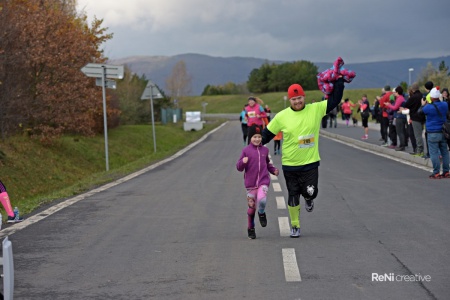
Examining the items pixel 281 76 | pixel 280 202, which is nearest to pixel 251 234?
pixel 280 202

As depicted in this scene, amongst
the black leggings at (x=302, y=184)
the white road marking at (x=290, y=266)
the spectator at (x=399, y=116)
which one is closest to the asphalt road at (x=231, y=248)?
the white road marking at (x=290, y=266)

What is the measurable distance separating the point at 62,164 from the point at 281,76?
13097 cm

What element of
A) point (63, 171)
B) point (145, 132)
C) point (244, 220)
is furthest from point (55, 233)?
point (145, 132)

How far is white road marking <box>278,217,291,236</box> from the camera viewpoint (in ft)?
29.4

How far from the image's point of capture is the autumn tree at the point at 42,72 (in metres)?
24.6

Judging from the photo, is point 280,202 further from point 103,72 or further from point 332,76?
point 103,72

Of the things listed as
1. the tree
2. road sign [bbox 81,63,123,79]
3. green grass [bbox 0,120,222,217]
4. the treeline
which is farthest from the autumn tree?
the treeline

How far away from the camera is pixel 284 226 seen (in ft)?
31.1

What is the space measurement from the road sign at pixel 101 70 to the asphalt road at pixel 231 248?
8.92 metres

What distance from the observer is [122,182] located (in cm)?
1680

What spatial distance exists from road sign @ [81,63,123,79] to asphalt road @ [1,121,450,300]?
8.92 m

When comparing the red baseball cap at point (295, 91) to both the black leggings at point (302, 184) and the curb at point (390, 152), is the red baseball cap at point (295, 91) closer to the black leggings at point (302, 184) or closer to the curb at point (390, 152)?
the black leggings at point (302, 184)

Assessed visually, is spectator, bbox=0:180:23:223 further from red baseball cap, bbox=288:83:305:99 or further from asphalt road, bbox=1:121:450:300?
red baseball cap, bbox=288:83:305:99

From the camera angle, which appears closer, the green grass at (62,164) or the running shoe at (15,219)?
the running shoe at (15,219)
